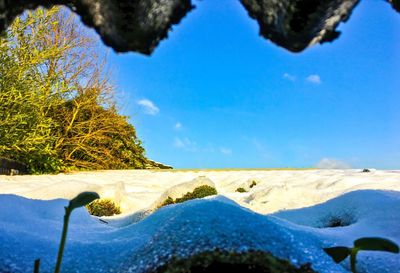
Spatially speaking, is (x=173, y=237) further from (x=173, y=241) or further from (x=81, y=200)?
(x=81, y=200)

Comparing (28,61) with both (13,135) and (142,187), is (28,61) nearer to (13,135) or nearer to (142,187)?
(13,135)

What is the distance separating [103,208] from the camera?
4367mm

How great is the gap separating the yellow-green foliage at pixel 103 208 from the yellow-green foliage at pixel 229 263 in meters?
3.35

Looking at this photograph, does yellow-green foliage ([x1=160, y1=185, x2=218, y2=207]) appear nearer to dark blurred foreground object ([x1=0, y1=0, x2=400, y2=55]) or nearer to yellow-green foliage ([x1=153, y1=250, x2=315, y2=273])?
yellow-green foliage ([x1=153, y1=250, x2=315, y2=273])

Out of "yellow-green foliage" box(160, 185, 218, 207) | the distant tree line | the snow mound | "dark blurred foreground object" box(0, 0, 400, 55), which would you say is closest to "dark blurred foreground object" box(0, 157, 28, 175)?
the distant tree line

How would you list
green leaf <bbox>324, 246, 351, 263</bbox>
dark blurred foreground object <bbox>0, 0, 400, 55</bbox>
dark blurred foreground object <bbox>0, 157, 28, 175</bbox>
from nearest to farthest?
1. dark blurred foreground object <bbox>0, 0, 400, 55</bbox>
2. green leaf <bbox>324, 246, 351, 263</bbox>
3. dark blurred foreground object <bbox>0, 157, 28, 175</bbox>

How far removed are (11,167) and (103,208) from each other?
5.54m

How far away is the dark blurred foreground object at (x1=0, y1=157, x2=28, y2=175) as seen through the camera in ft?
27.7

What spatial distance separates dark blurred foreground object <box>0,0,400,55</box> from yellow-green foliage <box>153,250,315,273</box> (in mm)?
561

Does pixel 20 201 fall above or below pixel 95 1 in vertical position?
below

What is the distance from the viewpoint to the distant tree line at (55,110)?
8523mm

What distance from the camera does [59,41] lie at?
36.9ft

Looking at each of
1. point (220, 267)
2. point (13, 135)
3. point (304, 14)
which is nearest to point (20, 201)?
point (220, 267)

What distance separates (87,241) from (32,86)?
8262mm
